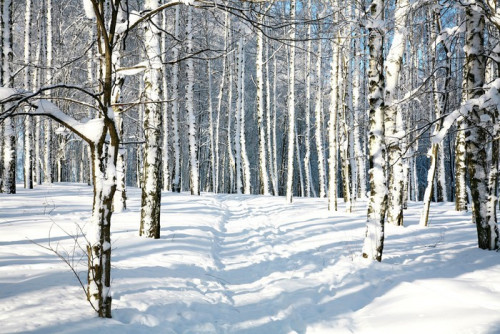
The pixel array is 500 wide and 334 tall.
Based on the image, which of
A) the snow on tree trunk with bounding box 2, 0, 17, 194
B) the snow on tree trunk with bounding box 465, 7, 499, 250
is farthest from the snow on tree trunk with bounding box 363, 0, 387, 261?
the snow on tree trunk with bounding box 2, 0, 17, 194

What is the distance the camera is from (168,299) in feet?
13.4

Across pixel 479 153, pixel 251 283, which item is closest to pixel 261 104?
pixel 479 153

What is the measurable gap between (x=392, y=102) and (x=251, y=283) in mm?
4483

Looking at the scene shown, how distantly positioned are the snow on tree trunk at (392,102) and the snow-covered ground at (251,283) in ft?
4.58

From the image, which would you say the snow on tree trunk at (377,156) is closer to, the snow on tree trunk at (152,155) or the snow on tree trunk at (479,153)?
the snow on tree trunk at (479,153)

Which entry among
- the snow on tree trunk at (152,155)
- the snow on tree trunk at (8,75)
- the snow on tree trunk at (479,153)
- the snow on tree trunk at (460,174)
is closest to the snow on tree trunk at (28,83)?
the snow on tree trunk at (8,75)

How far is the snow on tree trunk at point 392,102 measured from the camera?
6.05 meters

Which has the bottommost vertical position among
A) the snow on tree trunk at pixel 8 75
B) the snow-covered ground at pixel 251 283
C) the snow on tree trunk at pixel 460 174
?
the snow-covered ground at pixel 251 283

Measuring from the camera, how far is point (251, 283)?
5199 mm

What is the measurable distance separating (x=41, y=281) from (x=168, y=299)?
149cm

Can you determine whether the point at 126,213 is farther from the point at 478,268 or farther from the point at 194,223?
the point at 478,268

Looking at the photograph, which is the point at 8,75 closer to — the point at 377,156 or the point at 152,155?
the point at 152,155

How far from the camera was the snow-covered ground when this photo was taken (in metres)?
3.35

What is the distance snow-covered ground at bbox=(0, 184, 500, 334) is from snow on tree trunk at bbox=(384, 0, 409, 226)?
1397 millimetres
